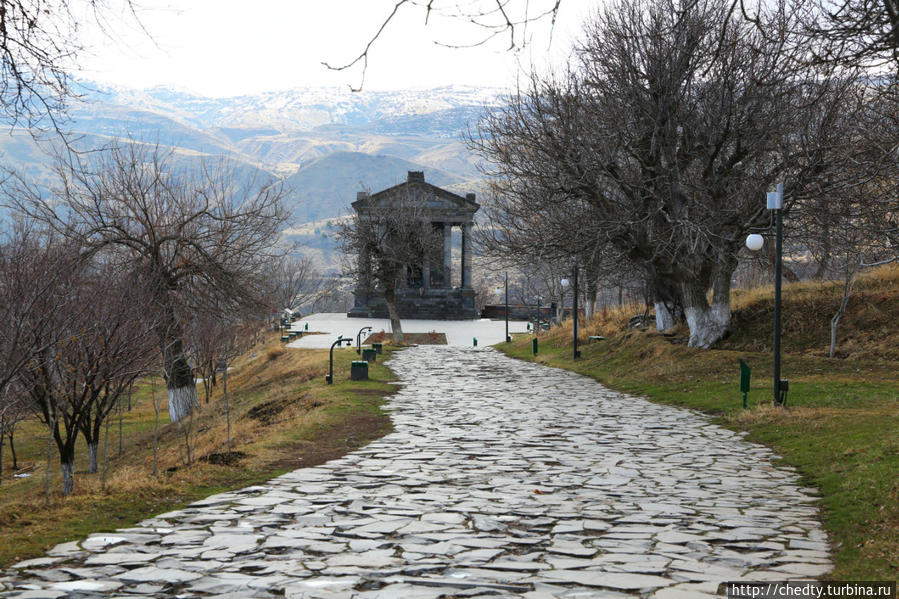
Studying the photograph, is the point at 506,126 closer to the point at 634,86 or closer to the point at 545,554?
the point at 634,86

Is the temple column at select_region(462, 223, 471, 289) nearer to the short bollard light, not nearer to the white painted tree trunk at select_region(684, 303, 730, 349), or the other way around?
the white painted tree trunk at select_region(684, 303, 730, 349)

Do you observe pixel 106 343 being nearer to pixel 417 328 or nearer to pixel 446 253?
pixel 417 328

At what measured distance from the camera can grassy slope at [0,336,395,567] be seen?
787 cm

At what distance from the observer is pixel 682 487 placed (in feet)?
30.4

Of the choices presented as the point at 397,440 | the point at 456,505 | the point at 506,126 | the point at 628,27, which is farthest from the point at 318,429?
the point at 628,27

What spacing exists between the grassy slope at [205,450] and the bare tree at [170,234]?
8.99 ft

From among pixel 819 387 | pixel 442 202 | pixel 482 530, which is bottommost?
pixel 482 530

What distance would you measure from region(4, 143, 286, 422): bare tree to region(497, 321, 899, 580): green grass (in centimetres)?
1086

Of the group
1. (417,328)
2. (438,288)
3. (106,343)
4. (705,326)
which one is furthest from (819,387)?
(438,288)

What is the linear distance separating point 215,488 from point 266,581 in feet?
13.1

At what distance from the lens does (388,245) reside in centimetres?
4600

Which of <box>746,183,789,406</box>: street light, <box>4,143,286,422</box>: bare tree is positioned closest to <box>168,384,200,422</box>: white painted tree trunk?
<box>4,143,286,422</box>: bare tree

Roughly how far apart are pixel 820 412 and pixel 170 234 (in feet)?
55.8

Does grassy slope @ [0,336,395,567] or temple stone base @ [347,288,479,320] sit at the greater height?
temple stone base @ [347,288,479,320]
